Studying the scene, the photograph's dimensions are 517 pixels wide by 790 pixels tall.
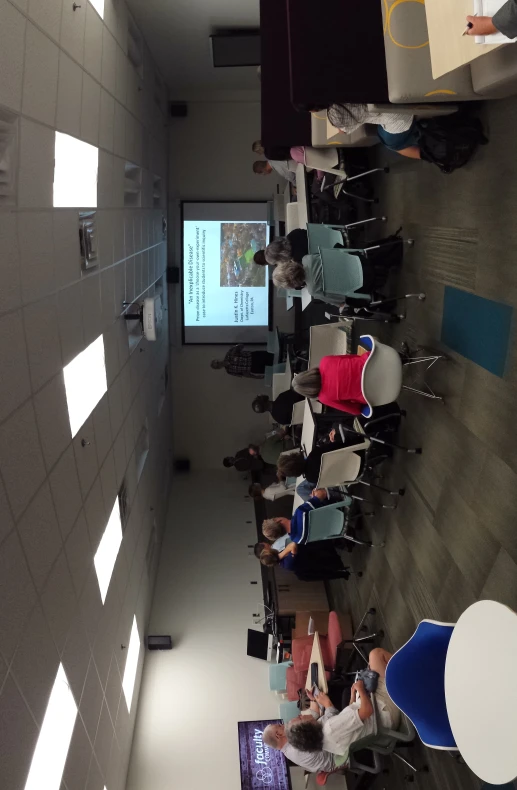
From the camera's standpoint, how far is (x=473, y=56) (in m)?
1.85

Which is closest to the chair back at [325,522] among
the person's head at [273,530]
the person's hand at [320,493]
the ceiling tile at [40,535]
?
the person's hand at [320,493]

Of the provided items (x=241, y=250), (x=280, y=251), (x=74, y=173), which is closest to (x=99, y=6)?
(x=74, y=173)

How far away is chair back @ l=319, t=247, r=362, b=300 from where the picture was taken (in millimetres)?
3600

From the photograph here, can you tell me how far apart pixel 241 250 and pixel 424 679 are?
598 cm

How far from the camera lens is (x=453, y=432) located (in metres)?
3.11

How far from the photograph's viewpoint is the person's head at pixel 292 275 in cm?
395

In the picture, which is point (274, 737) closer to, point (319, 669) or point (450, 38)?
point (319, 669)

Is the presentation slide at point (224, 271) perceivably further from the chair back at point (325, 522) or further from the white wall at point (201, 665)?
the chair back at point (325, 522)

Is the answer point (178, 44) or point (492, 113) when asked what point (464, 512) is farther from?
point (178, 44)

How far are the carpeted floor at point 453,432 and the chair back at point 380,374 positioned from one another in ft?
1.11

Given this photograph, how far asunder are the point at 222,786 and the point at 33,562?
128 inches

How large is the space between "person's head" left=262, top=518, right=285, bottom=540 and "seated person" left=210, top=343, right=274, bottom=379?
2.65 meters

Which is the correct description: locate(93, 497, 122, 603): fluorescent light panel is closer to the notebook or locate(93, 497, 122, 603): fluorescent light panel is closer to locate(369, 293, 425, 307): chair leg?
locate(369, 293, 425, 307): chair leg

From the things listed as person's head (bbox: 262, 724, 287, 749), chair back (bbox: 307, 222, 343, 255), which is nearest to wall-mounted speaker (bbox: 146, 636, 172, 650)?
person's head (bbox: 262, 724, 287, 749)
